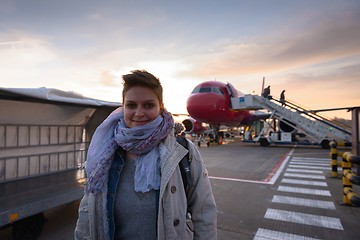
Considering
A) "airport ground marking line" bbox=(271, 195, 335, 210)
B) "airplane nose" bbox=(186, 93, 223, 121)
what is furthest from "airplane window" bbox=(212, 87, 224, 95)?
"airport ground marking line" bbox=(271, 195, 335, 210)

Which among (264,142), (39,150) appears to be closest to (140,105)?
(39,150)

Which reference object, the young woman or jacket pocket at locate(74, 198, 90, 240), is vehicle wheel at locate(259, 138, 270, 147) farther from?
jacket pocket at locate(74, 198, 90, 240)

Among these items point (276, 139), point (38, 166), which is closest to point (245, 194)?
point (38, 166)

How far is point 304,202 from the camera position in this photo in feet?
14.9

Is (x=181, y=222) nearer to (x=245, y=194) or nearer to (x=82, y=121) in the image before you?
(x=82, y=121)

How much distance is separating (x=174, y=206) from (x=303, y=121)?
16.2 m

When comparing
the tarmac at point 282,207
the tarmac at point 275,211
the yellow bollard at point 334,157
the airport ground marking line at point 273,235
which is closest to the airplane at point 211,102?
the tarmac at point 282,207

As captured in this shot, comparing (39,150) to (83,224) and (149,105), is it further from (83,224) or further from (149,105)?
(149,105)

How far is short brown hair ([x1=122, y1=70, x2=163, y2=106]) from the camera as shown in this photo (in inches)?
55.6

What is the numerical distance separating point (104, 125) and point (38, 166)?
3.09 meters

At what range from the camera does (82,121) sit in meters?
4.46

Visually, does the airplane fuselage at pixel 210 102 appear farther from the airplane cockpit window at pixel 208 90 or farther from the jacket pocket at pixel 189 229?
the jacket pocket at pixel 189 229

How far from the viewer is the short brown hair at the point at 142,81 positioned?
1411 mm

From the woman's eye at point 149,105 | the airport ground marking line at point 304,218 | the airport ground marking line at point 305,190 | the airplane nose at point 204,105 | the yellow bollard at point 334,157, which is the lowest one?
the airport ground marking line at point 304,218
